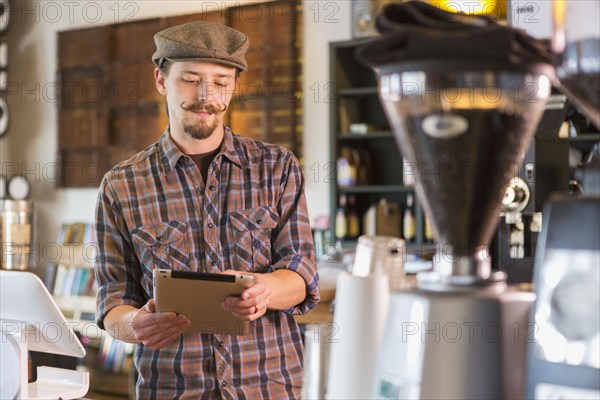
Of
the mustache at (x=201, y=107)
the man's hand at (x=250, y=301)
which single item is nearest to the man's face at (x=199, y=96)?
the mustache at (x=201, y=107)

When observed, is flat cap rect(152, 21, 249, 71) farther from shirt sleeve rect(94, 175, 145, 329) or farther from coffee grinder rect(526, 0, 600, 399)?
coffee grinder rect(526, 0, 600, 399)

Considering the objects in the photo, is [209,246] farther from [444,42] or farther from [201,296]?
[444,42]

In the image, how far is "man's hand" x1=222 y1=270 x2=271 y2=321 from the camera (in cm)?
196

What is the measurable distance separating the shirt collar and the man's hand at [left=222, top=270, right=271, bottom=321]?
1.20ft

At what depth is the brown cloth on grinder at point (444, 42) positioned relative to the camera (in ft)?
3.03

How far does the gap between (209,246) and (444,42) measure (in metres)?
1.34

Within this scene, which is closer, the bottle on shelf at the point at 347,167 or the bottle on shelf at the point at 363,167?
the bottle on shelf at the point at 347,167

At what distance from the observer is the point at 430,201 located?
1.03m

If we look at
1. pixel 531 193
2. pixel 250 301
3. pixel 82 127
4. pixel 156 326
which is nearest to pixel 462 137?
pixel 250 301

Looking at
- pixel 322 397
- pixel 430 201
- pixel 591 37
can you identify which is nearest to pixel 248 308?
pixel 322 397

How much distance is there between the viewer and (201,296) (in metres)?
1.97

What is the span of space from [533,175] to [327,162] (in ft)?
11.1

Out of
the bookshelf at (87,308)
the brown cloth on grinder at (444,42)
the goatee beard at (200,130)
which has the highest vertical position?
the brown cloth on grinder at (444,42)

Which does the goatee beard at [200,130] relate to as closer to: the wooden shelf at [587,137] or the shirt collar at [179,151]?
the shirt collar at [179,151]
